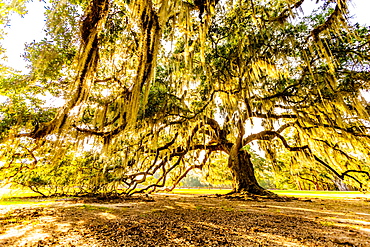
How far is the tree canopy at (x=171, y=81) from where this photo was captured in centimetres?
297

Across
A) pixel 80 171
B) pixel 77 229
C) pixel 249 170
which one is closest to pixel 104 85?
pixel 77 229

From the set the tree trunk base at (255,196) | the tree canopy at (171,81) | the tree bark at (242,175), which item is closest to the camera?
the tree canopy at (171,81)

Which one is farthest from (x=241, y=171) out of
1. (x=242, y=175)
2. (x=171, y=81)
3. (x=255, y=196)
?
(x=171, y=81)

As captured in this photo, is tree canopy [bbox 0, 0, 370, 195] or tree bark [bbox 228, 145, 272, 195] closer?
tree canopy [bbox 0, 0, 370, 195]

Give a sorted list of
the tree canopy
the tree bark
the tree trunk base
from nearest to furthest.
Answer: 1. the tree canopy
2. the tree trunk base
3. the tree bark

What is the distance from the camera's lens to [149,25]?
287 centimetres

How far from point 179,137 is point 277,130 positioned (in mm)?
4279

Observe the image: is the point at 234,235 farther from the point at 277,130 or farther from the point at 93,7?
the point at 277,130

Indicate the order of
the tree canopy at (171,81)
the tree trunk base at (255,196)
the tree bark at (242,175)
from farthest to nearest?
the tree bark at (242,175), the tree trunk base at (255,196), the tree canopy at (171,81)

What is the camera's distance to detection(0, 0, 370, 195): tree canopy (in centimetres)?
297

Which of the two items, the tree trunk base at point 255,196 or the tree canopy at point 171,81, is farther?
the tree trunk base at point 255,196

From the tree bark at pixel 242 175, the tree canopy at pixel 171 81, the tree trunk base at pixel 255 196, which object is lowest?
the tree trunk base at pixel 255 196

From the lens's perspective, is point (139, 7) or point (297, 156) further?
point (297, 156)

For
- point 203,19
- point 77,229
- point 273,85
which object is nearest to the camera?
point 77,229
